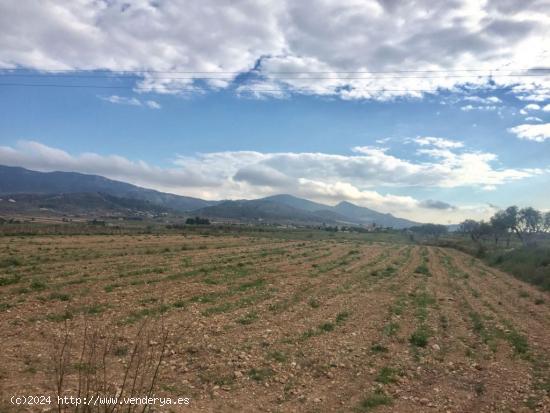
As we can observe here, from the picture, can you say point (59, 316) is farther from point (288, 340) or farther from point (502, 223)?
point (502, 223)

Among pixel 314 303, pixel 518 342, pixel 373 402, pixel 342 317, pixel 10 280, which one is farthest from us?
pixel 10 280

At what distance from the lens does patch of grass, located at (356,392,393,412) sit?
6.91 meters

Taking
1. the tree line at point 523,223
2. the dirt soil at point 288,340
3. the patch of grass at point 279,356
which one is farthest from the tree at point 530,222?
the patch of grass at point 279,356

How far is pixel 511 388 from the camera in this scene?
8109mm

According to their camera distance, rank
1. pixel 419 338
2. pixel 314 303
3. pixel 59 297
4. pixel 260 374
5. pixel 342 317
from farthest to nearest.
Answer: pixel 314 303 < pixel 59 297 < pixel 342 317 < pixel 419 338 < pixel 260 374

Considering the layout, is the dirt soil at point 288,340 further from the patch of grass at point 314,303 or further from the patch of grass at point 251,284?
the patch of grass at point 314,303

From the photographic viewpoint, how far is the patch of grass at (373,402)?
691cm

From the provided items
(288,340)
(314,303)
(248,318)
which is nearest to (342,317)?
(314,303)

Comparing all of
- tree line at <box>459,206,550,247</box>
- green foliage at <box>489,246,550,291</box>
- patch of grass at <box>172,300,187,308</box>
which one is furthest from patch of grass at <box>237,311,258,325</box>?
tree line at <box>459,206,550,247</box>

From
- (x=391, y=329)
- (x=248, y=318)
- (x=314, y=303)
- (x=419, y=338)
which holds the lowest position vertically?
(x=248, y=318)

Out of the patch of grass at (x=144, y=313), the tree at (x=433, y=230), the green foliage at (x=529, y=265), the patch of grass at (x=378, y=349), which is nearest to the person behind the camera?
the patch of grass at (x=378, y=349)

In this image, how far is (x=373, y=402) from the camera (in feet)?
23.2

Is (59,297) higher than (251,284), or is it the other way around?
(251,284)

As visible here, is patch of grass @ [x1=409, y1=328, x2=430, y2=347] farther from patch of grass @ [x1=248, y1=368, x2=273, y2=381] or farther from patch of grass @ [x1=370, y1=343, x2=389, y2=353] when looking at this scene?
patch of grass @ [x1=248, y1=368, x2=273, y2=381]
